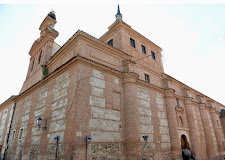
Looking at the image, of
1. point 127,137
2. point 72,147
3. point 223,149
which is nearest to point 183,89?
point 223,149

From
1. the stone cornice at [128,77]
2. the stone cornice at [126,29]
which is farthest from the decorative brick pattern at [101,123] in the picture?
the stone cornice at [126,29]

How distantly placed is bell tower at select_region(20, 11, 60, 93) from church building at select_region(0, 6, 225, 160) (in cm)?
11

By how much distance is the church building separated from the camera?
28.5ft

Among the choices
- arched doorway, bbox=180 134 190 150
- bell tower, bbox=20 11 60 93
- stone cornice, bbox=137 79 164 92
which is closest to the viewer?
stone cornice, bbox=137 79 164 92

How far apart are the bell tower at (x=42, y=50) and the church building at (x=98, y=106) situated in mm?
109

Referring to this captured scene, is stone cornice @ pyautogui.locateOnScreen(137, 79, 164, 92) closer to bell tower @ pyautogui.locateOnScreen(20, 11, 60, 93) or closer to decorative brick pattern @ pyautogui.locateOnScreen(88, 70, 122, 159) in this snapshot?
decorative brick pattern @ pyautogui.locateOnScreen(88, 70, 122, 159)

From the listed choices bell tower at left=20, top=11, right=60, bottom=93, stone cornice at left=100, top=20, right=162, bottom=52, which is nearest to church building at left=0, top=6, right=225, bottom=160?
stone cornice at left=100, top=20, right=162, bottom=52

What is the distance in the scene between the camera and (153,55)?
16.8 meters

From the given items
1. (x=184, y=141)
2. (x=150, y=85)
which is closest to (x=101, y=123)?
(x=150, y=85)

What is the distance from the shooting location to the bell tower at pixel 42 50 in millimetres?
15306

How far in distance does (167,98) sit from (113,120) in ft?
23.9

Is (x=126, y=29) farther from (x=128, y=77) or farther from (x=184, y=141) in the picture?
(x=184, y=141)

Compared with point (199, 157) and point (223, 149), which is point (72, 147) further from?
point (223, 149)

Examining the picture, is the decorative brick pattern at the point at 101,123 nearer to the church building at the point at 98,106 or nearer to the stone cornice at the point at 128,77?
the church building at the point at 98,106
